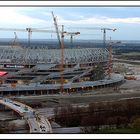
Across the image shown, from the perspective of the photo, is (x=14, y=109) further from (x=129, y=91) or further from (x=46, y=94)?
(x=129, y=91)

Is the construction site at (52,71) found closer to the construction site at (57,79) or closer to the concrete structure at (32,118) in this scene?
the construction site at (57,79)

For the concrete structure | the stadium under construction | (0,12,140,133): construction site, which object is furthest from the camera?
the stadium under construction

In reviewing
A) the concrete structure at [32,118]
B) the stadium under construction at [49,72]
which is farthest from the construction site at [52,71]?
the concrete structure at [32,118]

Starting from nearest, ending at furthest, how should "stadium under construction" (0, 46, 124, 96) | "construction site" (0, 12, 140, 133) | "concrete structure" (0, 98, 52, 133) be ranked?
"concrete structure" (0, 98, 52, 133) → "construction site" (0, 12, 140, 133) → "stadium under construction" (0, 46, 124, 96)

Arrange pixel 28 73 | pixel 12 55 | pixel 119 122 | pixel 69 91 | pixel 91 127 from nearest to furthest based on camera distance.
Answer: pixel 91 127
pixel 119 122
pixel 69 91
pixel 28 73
pixel 12 55

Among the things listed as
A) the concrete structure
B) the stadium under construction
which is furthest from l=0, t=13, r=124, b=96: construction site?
the concrete structure

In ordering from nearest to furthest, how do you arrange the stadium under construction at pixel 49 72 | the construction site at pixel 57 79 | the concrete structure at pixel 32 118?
the concrete structure at pixel 32 118 < the construction site at pixel 57 79 < the stadium under construction at pixel 49 72

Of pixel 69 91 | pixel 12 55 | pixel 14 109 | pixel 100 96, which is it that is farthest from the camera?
pixel 12 55

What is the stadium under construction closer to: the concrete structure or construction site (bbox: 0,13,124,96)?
construction site (bbox: 0,13,124,96)

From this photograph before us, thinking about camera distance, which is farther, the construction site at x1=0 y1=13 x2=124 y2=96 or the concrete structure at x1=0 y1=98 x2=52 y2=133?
the construction site at x1=0 y1=13 x2=124 y2=96
